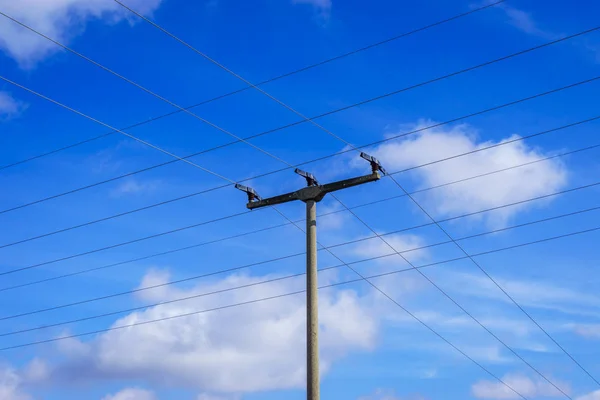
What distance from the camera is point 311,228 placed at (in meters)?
20.9

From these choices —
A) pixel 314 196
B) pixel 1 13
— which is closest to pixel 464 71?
pixel 314 196

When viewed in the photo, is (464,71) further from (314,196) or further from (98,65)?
(98,65)

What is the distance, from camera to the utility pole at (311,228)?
62.3 ft

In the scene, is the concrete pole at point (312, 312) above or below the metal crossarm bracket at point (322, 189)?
below

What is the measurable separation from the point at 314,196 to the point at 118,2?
7166 mm

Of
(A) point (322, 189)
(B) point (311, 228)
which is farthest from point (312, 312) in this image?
(A) point (322, 189)

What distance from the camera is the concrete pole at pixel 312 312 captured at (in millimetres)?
18844

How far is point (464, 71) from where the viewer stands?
21078 mm

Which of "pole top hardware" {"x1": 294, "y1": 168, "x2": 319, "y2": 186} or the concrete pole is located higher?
"pole top hardware" {"x1": 294, "y1": 168, "x2": 319, "y2": 186}

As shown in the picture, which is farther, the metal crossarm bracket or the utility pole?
the metal crossarm bracket

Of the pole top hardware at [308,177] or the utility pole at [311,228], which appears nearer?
the utility pole at [311,228]

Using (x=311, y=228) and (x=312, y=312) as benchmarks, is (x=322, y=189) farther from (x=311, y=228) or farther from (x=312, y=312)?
(x=312, y=312)

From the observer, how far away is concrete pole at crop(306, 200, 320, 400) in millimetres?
18844

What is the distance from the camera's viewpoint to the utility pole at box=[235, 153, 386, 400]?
19000mm
